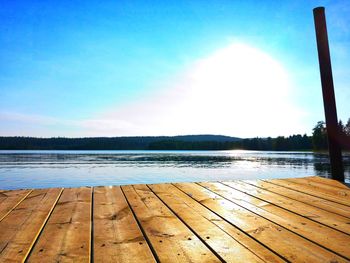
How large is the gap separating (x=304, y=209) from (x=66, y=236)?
252 centimetres

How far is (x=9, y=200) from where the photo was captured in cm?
346

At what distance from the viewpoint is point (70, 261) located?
1.69m

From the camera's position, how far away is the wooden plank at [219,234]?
176 centimetres

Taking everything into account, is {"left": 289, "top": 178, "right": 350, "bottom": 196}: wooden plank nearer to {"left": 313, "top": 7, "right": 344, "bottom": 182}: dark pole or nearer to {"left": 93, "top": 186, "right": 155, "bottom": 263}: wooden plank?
{"left": 313, "top": 7, "right": 344, "bottom": 182}: dark pole

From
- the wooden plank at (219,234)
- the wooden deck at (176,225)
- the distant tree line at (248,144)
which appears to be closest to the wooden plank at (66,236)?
the wooden deck at (176,225)

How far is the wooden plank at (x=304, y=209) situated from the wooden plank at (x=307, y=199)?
115mm

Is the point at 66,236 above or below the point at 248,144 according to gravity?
below

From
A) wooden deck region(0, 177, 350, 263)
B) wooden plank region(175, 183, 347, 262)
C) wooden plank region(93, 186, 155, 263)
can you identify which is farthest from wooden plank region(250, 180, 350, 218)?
wooden plank region(93, 186, 155, 263)

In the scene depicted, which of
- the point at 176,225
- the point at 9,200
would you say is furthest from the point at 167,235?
the point at 9,200

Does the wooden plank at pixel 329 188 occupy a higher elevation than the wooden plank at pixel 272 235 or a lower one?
higher

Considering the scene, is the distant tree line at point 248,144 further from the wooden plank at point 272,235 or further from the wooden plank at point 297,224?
the wooden plank at point 272,235

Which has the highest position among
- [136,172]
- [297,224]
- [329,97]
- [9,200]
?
[329,97]

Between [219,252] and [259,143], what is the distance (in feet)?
370

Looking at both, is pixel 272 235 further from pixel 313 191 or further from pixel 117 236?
pixel 313 191
